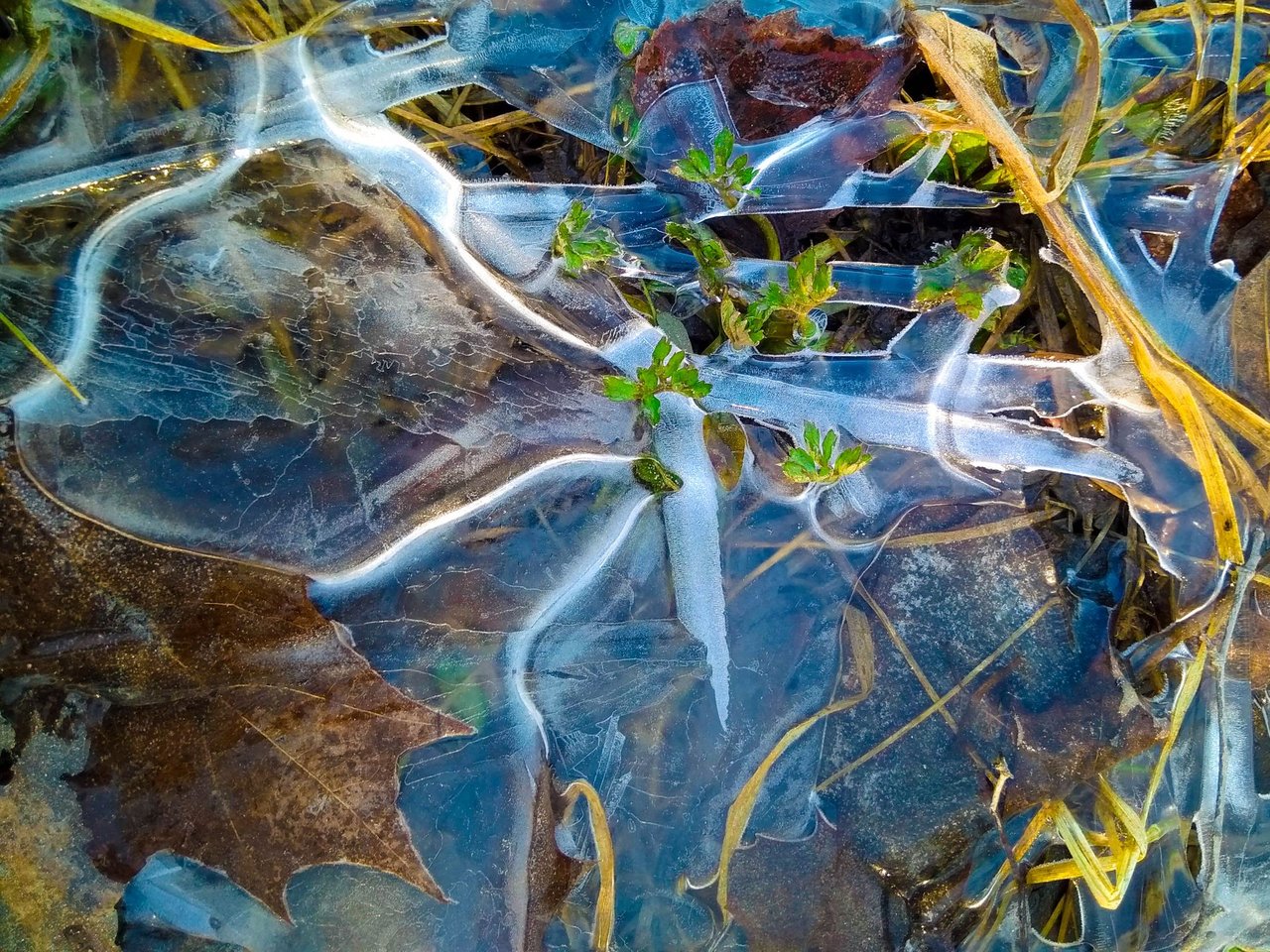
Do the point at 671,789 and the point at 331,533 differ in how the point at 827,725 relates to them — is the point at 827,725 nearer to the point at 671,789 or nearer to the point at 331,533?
the point at 671,789

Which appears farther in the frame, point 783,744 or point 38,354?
point 783,744

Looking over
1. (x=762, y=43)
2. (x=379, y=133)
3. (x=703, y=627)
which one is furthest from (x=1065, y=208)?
(x=379, y=133)

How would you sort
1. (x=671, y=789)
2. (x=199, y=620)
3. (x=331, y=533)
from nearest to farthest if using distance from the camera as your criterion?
1. (x=199, y=620)
2. (x=331, y=533)
3. (x=671, y=789)

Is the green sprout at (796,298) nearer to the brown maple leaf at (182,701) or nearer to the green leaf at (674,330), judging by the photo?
the green leaf at (674,330)

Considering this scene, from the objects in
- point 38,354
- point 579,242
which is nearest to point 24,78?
point 38,354

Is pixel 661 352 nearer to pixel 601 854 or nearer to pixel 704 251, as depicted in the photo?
pixel 704 251

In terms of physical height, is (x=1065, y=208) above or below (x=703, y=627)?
above
